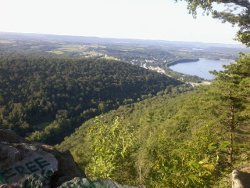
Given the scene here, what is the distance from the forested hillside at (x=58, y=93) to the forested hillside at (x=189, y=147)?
258 ft

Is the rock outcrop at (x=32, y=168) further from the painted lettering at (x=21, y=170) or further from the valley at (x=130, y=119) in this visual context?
the valley at (x=130, y=119)

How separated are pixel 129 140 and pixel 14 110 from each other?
102 m

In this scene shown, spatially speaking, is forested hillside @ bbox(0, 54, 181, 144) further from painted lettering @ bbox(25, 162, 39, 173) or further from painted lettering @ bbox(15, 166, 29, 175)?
painted lettering @ bbox(15, 166, 29, 175)

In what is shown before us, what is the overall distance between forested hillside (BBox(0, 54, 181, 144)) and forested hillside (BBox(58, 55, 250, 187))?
78697 millimetres

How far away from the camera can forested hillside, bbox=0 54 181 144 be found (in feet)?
350

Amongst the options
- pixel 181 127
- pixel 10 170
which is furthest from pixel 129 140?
pixel 181 127

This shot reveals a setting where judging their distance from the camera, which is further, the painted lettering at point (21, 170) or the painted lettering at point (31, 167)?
the painted lettering at point (31, 167)

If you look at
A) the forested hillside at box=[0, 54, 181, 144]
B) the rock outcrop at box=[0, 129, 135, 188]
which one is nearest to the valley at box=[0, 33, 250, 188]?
the forested hillside at box=[0, 54, 181, 144]

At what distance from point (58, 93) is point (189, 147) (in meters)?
131

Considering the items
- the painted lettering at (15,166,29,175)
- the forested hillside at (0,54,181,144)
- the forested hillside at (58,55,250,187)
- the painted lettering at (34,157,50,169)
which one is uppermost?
the painted lettering at (15,166,29,175)

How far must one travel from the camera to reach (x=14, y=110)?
351ft

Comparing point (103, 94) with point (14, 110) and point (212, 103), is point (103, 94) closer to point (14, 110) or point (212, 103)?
point (14, 110)

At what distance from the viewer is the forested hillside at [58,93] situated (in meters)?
107

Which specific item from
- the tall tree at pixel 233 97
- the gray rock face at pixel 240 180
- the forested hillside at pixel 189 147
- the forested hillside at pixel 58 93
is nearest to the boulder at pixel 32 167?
the forested hillside at pixel 189 147
